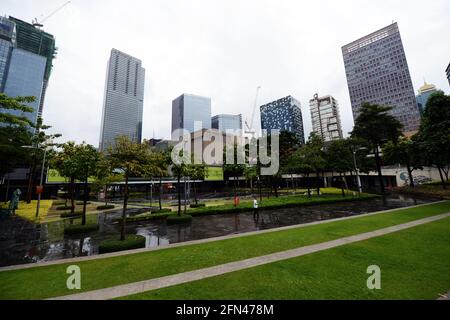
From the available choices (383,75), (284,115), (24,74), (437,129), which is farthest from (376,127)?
(24,74)

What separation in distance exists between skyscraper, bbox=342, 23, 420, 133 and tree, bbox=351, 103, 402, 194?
97574 mm

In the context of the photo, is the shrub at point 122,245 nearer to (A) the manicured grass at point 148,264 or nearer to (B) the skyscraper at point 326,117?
(A) the manicured grass at point 148,264

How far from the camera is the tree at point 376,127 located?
38.8 m

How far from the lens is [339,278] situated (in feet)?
19.7

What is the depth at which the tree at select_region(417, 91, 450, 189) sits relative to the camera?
19.9 m

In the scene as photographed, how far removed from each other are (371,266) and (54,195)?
57640mm

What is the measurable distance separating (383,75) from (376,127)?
124 metres

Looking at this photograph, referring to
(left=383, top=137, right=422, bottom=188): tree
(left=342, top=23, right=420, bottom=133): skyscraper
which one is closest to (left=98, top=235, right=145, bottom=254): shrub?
(left=383, top=137, right=422, bottom=188): tree

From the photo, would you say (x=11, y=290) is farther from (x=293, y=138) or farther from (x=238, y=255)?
(x=293, y=138)

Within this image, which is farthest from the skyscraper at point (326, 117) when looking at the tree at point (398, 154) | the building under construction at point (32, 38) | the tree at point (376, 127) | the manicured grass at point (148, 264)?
the building under construction at point (32, 38)

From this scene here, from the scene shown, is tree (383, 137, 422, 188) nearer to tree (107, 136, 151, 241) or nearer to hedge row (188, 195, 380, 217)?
hedge row (188, 195, 380, 217)

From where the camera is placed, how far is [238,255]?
27.6 feet

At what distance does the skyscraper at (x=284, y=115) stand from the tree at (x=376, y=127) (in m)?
124

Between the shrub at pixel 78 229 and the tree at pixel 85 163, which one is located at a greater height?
the tree at pixel 85 163
